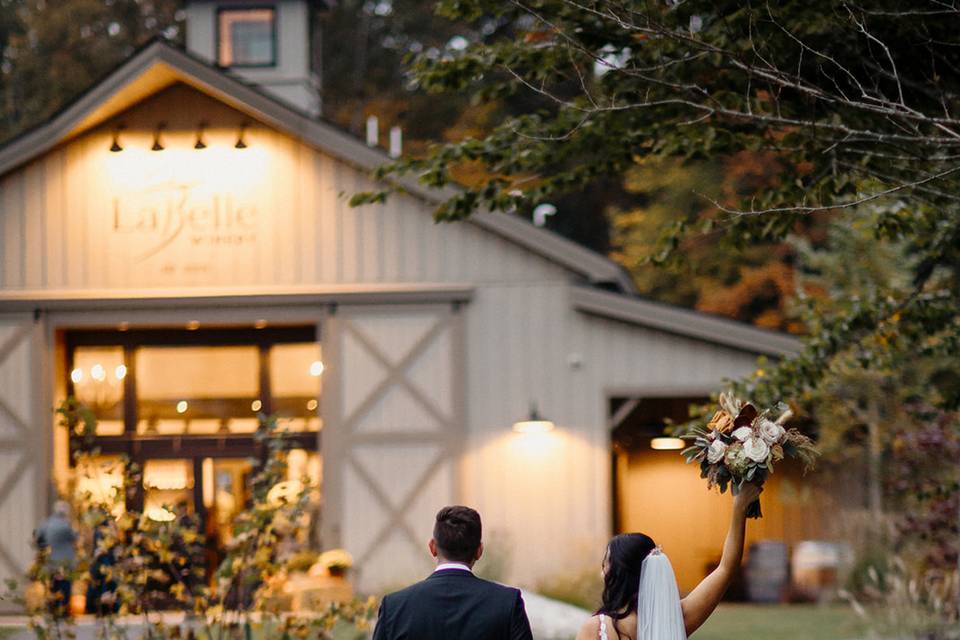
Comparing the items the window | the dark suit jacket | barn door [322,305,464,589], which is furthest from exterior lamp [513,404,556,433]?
the dark suit jacket

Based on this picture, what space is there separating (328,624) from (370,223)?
389 inches

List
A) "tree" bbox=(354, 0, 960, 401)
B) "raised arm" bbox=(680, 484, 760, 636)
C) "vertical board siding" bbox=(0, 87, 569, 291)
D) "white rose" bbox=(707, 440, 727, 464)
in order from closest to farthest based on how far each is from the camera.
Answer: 1. "raised arm" bbox=(680, 484, 760, 636)
2. "white rose" bbox=(707, 440, 727, 464)
3. "tree" bbox=(354, 0, 960, 401)
4. "vertical board siding" bbox=(0, 87, 569, 291)

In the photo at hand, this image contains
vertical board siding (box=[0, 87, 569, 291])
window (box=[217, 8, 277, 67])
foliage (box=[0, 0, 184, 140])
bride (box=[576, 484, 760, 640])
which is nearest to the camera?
bride (box=[576, 484, 760, 640])

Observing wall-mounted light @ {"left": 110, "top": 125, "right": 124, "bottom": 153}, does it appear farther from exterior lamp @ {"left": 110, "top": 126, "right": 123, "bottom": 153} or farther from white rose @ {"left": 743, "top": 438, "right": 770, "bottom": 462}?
white rose @ {"left": 743, "top": 438, "right": 770, "bottom": 462}

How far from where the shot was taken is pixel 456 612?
5363 millimetres

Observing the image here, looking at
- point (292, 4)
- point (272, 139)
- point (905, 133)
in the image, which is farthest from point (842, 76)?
point (292, 4)

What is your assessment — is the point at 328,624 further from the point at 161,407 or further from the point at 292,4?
the point at 292,4

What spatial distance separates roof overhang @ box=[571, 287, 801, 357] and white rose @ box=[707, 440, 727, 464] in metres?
12.3

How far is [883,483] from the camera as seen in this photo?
2067 centimetres

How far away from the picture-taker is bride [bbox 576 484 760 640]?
5449 mm

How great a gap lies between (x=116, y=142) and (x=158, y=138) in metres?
0.53

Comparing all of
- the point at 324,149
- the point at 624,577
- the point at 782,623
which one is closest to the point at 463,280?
the point at 324,149

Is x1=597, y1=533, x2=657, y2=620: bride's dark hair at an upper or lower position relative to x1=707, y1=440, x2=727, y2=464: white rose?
lower

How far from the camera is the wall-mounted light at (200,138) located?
18.8 m
